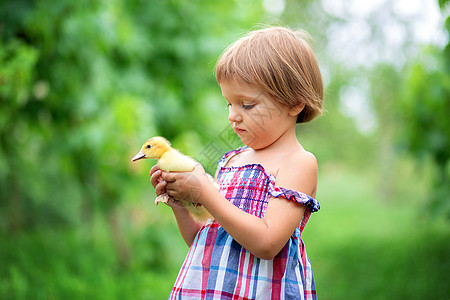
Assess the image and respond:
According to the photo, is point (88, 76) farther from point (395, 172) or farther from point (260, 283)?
→ point (395, 172)

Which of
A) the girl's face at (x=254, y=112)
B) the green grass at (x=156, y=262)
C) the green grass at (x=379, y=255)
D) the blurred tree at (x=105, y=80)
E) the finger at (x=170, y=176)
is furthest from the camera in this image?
the green grass at (x=379, y=255)

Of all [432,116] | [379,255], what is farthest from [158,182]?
[379,255]

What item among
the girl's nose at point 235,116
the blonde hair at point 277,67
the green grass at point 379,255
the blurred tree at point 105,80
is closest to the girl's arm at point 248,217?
the girl's nose at point 235,116

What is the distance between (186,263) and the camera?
4.07ft

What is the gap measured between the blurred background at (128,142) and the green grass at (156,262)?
0.02 meters

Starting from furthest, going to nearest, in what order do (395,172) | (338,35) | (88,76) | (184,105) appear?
(395,172)
(338,35)
(184,105)
(88,76)

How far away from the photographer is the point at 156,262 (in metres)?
4.88

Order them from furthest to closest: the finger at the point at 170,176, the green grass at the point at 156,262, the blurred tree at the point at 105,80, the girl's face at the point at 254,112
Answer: the green grass at the point at 156,262
the blurred tree at the point at 105,80
the girl's face at the point at 254,112
the finger at the point at 170,176

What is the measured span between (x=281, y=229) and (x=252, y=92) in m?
0.37

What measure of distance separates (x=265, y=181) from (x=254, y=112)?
19 cm

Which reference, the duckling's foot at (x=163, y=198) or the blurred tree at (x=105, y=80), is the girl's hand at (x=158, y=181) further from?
the blurred tree at (x=105, y=80)

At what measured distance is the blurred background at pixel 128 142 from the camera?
330 cm

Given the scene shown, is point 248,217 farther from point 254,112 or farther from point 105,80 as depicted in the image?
point 105,80

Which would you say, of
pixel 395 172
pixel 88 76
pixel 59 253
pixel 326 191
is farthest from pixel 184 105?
pixel 326 191
